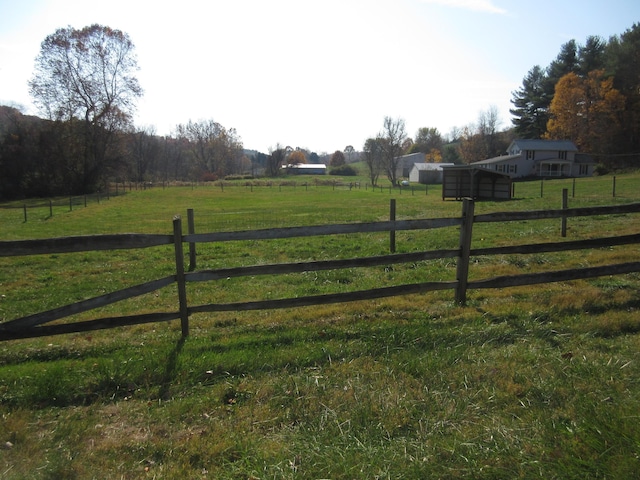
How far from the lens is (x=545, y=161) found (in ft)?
235

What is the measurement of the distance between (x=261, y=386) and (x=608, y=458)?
2611mm

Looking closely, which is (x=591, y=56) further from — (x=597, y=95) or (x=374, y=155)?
(x=374, y=155)

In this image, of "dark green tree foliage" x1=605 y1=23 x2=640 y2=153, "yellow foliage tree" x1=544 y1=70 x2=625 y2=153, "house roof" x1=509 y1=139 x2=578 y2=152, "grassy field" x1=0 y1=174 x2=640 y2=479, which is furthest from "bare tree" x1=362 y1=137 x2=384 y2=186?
"grassy field" x1=0 y1=174 x2=640 y2=479

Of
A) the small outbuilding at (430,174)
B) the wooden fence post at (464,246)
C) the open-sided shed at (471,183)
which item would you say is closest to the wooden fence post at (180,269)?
the wooden fence post at (464,246)

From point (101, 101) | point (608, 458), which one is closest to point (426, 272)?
point (608, 458)

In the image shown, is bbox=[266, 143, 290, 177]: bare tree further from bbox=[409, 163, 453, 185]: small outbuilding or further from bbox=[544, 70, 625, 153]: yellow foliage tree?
bbox=[544, 70, 625, 153]: yellow foliage tree

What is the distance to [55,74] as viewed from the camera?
179 ft

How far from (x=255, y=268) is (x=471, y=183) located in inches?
1388

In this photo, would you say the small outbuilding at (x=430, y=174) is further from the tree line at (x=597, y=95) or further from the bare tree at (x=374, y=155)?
the tree line at (x=597, y=95)

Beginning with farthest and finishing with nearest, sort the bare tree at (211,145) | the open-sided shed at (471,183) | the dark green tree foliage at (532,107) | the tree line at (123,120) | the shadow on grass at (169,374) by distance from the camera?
the bare tree at (211,145)
the dark green tree foliage at (532,107)
the tree line at (123,120)
the open-sided shed at (471,183)
the shadow on grass at (169,374)

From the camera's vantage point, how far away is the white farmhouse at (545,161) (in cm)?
7112

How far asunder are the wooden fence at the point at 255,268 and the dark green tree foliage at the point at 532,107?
90.2 meters

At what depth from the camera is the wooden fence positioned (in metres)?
4.83

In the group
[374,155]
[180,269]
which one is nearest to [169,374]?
[180,269]
